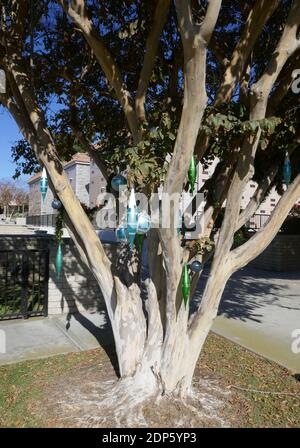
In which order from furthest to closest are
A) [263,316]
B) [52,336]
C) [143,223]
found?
[263,316], [52,336], [143,223]

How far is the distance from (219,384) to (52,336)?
104 inches

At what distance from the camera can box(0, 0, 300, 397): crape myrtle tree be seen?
2809mm

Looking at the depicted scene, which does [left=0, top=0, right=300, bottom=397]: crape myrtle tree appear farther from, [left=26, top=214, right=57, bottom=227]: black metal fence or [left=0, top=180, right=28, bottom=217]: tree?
[left=0, top=180, right=28, bottom=217]: tree

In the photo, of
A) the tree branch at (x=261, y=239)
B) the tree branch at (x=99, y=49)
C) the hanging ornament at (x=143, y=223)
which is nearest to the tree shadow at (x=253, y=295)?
the tree branch at (x=261, y=239)

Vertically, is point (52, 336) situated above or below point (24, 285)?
below

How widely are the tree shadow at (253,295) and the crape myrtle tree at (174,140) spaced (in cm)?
Answer: 302

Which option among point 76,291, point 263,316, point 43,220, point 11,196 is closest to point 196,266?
point 263,316

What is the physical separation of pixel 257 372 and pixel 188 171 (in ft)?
8.51

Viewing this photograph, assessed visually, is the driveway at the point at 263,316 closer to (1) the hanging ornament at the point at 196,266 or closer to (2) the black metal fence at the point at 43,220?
(1) the hanging ornament at the point at 196,266

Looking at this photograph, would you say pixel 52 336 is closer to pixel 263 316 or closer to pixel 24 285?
pixel 24 285

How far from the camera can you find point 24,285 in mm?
6059

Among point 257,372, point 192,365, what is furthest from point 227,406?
point 257,372

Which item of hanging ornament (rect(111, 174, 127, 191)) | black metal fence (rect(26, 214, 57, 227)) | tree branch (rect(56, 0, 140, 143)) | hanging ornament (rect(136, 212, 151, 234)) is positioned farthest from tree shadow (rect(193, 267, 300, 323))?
black metal fence (rect(26, 214, 57, 227))

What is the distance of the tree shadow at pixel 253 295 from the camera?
21.8 feet
